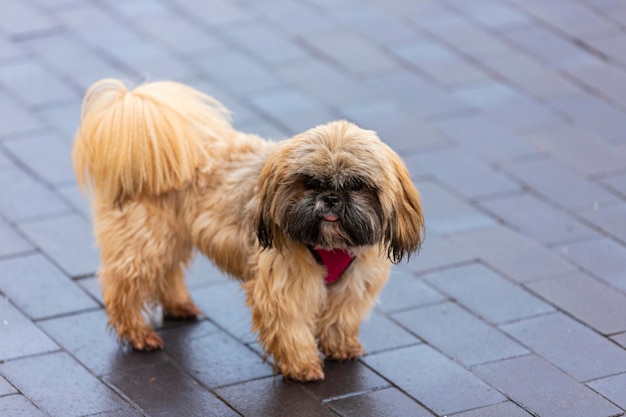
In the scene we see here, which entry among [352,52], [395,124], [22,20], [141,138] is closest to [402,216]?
[141,138]

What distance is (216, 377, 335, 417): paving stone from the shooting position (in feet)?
16.3

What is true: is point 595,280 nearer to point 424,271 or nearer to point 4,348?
point 424,271

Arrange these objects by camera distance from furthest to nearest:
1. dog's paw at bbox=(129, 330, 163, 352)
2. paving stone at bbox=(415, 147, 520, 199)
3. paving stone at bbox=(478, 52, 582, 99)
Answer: paving stone at bbox=(478, 52, 582, 99) < paving stone at bbox=(415, 147, 520, 199) < dog's paw at bbox=(129, 330, 163, 352)

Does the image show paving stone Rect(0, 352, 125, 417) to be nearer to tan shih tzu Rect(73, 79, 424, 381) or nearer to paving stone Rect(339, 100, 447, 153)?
tan shih tzu Rect(73, 79, 424, 381)

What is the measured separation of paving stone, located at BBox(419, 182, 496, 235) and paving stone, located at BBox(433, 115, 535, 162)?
582 millimetres

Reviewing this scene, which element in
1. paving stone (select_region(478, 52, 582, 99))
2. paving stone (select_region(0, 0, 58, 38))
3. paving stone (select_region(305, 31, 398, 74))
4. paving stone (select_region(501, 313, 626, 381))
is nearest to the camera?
paving stone (select_region(501, 313, 626, 381))

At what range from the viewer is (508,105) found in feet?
26.2

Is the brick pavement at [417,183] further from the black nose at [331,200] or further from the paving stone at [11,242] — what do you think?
the black nose at [331,200]

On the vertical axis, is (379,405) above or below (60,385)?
above

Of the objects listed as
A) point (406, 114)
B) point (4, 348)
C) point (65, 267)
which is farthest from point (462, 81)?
point (4, 348)

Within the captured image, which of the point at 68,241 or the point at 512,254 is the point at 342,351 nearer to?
the point at 512,254

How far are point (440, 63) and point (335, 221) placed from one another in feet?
14.3

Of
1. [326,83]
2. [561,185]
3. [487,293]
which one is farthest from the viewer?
[326,83]

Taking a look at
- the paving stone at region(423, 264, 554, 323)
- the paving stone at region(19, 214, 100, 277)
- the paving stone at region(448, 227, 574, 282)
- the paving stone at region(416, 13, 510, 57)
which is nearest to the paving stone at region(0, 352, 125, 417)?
the paving stone at region(19, 214, 100, 277)
